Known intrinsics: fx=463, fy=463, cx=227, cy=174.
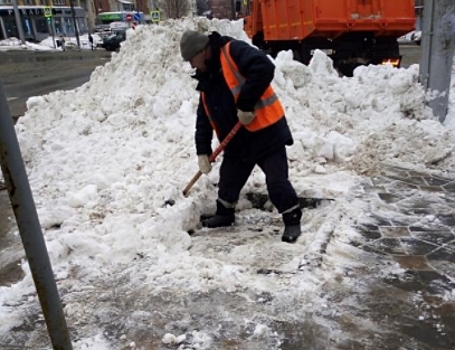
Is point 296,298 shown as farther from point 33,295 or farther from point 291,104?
point 291,104

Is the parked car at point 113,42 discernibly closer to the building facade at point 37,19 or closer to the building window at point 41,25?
the building facade at point 37,19

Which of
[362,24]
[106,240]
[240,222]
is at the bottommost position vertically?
[240,222]

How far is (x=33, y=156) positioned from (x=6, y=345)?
10.9 feet

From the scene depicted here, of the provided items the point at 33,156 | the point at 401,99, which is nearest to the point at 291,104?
the point at 401,99

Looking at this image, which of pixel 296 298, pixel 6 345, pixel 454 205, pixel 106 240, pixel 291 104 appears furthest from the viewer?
pixel 291 104

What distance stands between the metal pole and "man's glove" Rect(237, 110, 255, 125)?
1863 millimetres

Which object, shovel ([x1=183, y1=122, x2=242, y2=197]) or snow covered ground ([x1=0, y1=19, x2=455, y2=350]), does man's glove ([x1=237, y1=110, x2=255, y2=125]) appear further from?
snow covered ground ([x1=0, y1=19, x2=455, y2=350])

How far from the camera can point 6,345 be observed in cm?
249

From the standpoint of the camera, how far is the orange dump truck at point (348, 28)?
9.07 metres

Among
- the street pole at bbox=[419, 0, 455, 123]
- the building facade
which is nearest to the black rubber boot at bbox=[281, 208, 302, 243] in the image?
the street pole at bbox=[419, 0, 455, 123]

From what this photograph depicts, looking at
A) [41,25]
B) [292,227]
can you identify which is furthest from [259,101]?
[41,25]

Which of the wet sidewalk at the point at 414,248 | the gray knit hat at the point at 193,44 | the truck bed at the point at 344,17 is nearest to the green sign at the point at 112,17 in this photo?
the truck bed at the point at 344,17

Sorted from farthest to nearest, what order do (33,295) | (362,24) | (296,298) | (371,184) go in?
(362,24) < (371,184) < (33,295) < (296,298)

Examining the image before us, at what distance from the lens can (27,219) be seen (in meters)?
1.66
